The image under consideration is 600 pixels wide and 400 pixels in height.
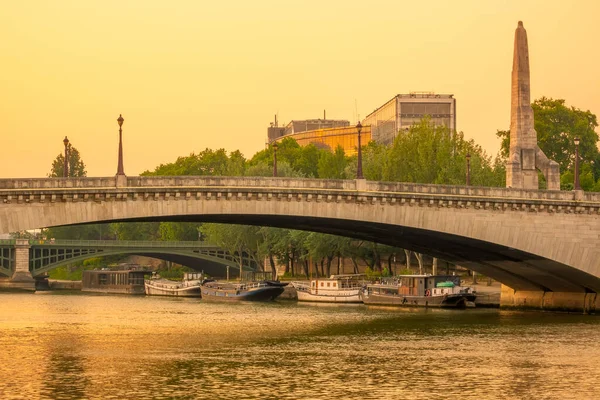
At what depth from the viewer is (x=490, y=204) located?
251ft

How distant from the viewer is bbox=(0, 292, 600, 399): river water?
4362 centimetres

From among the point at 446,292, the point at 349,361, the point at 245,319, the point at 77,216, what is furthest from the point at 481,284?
the point at 349,361

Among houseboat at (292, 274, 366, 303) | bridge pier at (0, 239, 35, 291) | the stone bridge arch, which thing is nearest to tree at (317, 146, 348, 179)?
houseboat at (292, 274, 366, 303)

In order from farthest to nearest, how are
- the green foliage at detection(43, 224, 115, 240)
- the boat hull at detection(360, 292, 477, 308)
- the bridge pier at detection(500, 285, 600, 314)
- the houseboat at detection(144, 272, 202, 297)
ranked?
the green foliage at detection(43, 224, 115, 240)
the houseboat at detection(144, 272, 202, 297)
the boat hull at detection(360, 292, 477, 308)
the bridge pier at detection(500, 285, 600, 314)

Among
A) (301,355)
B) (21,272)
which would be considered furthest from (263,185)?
(21,272)

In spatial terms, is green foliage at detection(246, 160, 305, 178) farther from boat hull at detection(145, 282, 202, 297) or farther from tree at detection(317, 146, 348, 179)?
boat hull at detection(145, 282, 202, 297)

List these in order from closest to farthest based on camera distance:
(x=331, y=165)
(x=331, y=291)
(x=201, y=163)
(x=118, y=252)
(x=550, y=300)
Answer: (x=550, y=300) < (x=331, y=291) < (x=331, y=165) < (x=118, y=252) < (x=201, y=163)

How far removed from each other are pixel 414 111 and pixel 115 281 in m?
53.9

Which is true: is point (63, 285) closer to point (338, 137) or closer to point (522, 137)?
point (338, 137)

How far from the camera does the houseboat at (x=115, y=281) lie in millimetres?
132625

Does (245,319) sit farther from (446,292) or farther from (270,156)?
(270,156)

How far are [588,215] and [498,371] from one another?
32.2m

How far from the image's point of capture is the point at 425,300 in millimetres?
89812

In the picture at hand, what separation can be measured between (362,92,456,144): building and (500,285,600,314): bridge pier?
83.1m
